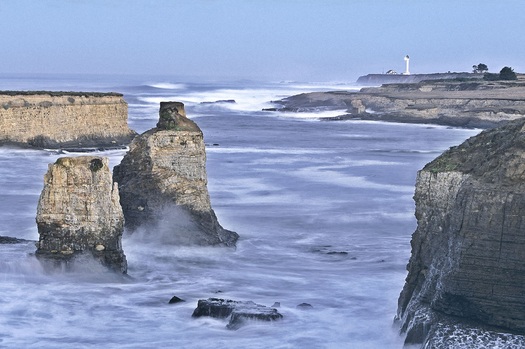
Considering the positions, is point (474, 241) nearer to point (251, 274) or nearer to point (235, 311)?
point (235, 311)

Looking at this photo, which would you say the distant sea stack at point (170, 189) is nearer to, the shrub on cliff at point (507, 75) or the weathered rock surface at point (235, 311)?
the weathered rock surface at point (235, 311)

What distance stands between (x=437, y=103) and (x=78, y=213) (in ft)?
227

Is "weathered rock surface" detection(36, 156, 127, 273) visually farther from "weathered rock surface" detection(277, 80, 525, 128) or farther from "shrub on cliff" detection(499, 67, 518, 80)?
"shrub on cliff" detection(499, 67, 518, 80)

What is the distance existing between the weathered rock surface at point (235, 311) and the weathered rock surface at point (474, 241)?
2.05 m

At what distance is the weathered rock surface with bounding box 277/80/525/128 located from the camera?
232ft

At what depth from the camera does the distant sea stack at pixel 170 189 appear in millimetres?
19562

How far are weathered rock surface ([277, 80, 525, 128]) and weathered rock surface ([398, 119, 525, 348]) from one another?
55.3 metres

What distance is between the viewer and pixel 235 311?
44.9 ft

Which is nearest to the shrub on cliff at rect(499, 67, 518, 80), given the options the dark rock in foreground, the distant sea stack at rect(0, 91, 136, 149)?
the distant sea stack at rect(0, 91, 136, 149)

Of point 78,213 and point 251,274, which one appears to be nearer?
point 78,213

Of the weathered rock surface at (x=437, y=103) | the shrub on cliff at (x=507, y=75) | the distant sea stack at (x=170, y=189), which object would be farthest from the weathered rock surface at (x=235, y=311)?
the shrub on cliff at (x=507, y=75)

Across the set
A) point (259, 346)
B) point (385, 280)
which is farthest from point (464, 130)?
point (259, 346)

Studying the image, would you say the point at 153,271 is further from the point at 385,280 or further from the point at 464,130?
the point at 464,130

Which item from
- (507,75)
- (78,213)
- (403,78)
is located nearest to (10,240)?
(78,213)
